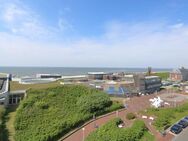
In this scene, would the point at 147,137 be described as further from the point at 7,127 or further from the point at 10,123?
the point at 10,123

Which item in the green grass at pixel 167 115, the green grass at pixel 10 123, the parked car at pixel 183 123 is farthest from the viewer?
the green grass at pixel 167 115

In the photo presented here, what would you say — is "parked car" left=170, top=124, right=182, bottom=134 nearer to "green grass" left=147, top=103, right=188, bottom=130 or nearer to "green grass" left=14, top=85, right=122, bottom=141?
"green grass" left=147, top=103, right=188, bottom=130

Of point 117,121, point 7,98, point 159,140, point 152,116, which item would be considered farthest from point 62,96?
point 159,140

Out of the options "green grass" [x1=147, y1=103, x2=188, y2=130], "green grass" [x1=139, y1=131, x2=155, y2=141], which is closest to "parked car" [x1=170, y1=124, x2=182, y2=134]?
"green grass" [x1=147, y1=103, x2=188, y2=130]

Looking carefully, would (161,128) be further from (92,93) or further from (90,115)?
(92,93)

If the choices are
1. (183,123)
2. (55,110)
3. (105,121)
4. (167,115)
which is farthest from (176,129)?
(55,110)

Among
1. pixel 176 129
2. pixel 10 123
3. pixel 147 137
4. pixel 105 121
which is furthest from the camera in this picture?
pixel 105 121

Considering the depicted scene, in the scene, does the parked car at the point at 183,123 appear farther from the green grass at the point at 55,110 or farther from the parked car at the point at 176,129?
the green grass at the point at 55,110

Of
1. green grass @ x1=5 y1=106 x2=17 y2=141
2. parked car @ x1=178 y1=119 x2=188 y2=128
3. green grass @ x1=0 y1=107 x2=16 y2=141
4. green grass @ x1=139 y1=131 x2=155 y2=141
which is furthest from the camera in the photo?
parked car @ x1=178 y1=119 x2=188 y2=128

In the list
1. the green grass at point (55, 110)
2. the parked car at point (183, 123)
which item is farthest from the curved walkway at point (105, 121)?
the parked car at point (183, 123)
